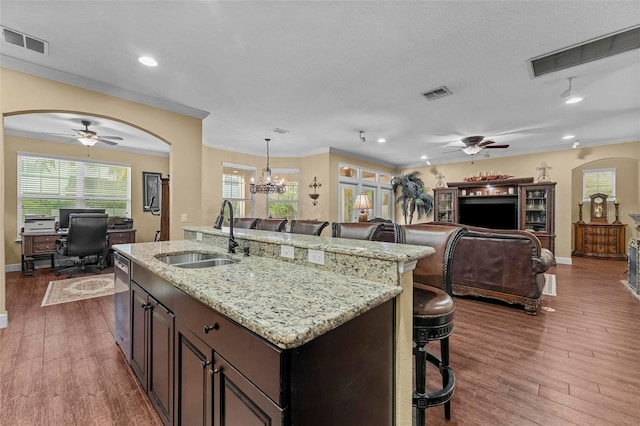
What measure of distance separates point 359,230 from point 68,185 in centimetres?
672

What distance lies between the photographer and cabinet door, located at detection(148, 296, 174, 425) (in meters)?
1.49

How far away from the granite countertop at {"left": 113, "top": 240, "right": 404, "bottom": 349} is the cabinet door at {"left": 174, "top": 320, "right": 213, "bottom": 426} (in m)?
0.24

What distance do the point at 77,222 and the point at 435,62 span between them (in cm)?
612

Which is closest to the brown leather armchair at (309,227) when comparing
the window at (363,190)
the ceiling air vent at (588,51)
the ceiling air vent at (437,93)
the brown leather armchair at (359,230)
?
the brown leather armchair at (359,230)

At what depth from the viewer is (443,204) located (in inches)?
311

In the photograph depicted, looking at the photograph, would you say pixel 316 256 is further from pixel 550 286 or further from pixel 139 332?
pixel 550 286

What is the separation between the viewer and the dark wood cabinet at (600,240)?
6891 mm

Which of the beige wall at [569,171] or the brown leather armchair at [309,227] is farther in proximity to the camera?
the beige wall at [569,171]

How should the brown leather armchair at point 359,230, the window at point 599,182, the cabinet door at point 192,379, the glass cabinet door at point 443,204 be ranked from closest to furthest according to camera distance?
the cabinet door at point 192,379
the brown leather armchair at point 359,230
the window at point 599,182
the glass cabinet door at point 443,204

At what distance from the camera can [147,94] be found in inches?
144

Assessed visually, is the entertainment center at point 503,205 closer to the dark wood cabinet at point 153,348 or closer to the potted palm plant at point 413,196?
the potted palm plant at point 413,196

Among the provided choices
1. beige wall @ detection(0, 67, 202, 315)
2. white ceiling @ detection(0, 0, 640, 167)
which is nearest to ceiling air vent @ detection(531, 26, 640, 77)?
white ceiling @ detection(0, 0, 640, 167)

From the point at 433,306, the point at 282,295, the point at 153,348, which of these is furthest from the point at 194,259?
the point at 433,306

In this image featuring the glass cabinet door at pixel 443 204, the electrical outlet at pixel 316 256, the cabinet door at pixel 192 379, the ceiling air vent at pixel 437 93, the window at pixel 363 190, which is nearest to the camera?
the cabinet door at pixel 192 379
